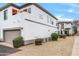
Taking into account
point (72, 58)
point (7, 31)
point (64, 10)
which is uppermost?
point (64, 10)

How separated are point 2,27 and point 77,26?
61.5 inches

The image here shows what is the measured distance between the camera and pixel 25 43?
3.65 metres

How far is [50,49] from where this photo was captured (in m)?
3.72

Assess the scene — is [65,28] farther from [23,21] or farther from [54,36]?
[23,21]

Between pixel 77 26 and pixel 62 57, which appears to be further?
pixel 77 26

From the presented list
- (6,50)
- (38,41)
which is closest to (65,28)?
(38,41)

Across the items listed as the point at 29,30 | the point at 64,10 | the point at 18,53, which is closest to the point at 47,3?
Answer: the point at 64,10

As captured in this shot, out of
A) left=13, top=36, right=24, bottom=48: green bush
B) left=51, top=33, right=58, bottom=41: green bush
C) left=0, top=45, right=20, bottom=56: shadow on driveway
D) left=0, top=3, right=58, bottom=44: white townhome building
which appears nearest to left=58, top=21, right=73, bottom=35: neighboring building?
left=51, top=33, right=58, bottom=41: green bush

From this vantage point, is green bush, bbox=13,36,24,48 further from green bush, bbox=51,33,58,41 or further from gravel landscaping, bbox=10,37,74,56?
green bush, bbox=51,33,58,41

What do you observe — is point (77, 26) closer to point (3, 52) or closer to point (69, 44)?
point (69, 44)

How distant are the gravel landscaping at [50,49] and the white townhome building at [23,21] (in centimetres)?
17

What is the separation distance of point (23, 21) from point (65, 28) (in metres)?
0.91

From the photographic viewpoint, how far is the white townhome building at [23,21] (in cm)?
363

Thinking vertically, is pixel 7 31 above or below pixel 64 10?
below
